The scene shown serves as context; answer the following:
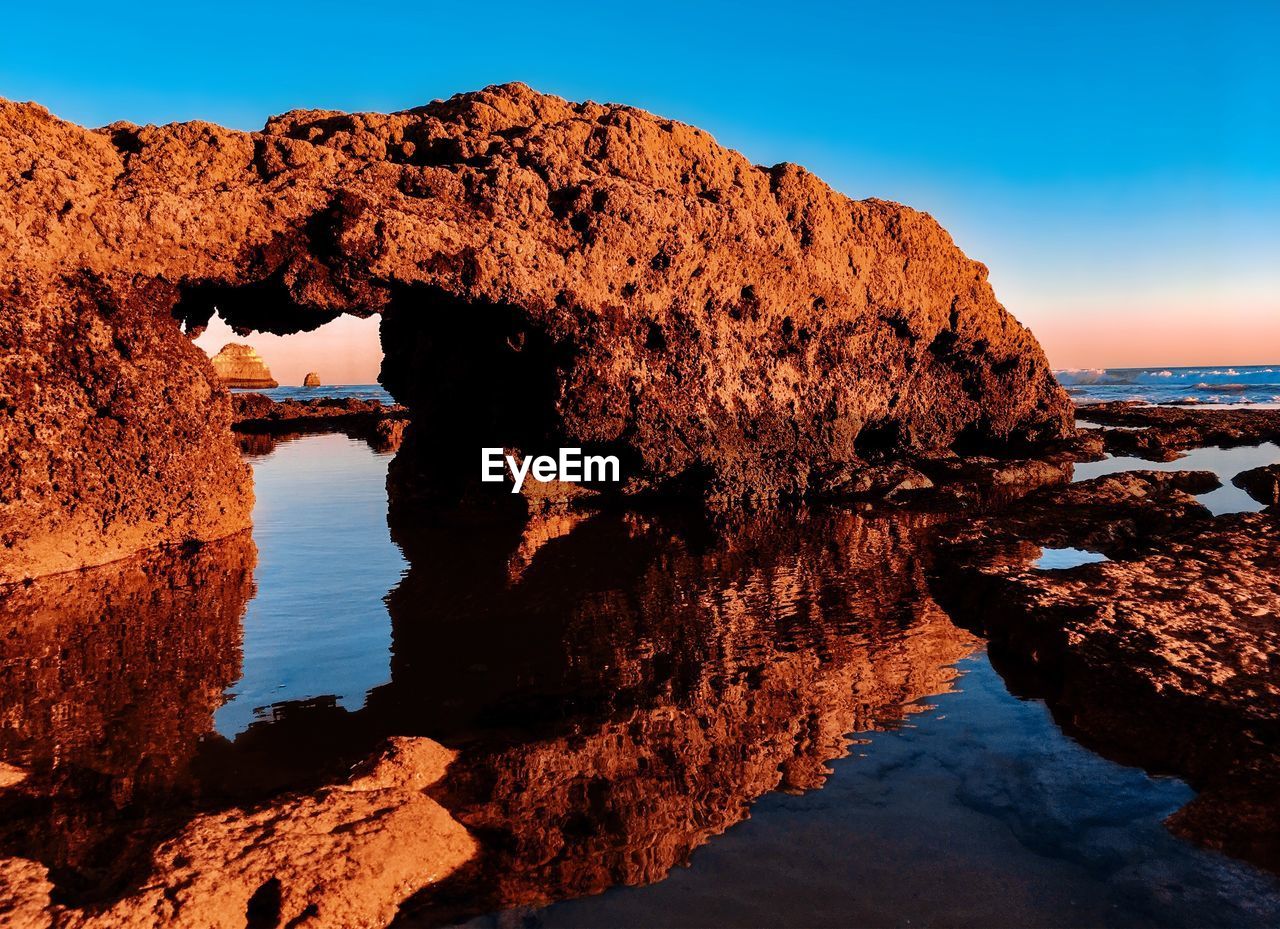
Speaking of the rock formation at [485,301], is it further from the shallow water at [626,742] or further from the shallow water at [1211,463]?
the shallow water at [1211,463]

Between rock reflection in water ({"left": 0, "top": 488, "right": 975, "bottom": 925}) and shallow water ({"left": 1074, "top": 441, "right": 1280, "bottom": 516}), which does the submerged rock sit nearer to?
shallow water ({"left": 1074, "top": 441, "right": 1280, "bottom": 516})

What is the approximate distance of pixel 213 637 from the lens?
266 inches

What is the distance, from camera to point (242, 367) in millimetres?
76438

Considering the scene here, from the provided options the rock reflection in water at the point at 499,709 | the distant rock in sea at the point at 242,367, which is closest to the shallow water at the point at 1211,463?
the rock reflection in water at the point at 499,709

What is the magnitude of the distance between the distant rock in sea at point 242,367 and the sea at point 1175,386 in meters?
69.3

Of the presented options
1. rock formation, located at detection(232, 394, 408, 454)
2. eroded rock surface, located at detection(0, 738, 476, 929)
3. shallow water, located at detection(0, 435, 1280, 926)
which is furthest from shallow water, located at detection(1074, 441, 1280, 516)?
rock formation, located at detection(232, 394, 408, 454)

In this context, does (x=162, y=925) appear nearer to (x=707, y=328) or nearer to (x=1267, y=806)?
(x=1267, y=806)

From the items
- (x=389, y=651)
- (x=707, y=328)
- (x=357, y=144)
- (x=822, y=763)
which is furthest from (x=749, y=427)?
(x=822, y=763)

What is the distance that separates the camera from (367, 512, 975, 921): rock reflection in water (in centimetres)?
396

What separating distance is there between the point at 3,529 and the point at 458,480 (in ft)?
22.9

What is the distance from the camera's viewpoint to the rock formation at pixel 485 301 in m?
8.71

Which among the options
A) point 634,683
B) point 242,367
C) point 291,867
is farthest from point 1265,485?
point 242,367

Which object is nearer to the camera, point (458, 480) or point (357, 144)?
point (357, 144)

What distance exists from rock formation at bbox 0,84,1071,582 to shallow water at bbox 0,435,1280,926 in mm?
1841
